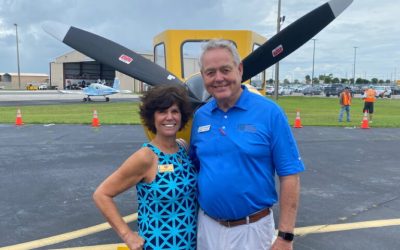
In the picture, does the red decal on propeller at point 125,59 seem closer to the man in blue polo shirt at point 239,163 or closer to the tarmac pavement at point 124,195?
the man in blue polo shirt at point 239,163

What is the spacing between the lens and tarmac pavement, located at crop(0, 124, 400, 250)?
14.1ft

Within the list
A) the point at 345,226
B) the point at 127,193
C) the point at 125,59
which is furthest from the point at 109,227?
the point at 345,226

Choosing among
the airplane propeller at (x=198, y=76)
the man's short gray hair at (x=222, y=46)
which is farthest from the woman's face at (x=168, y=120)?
the airplane propeller at (x=198, y=76)

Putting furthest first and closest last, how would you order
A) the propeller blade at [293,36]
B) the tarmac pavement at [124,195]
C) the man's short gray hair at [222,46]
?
1. the tarmac pavement at [124,195]
2. the propeller blade at [293,36]
3. the man's short gray hair at [222,46]

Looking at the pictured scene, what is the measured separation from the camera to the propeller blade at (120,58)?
3889mm

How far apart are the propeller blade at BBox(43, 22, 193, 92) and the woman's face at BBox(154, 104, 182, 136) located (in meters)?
1.57

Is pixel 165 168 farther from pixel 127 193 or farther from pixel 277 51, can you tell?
pixel 127 193

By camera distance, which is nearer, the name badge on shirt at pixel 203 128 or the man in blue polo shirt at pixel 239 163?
the man in blue polo shirt at pixel 239 163

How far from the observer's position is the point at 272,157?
7.05 ft

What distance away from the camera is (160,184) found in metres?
2.14

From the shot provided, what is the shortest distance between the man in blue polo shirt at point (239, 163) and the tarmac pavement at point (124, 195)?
2.09 meters

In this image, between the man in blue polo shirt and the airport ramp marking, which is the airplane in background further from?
the airport ramp marking

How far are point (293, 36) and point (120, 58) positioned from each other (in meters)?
1.70

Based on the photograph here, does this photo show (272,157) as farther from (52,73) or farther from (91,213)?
(52,73)
